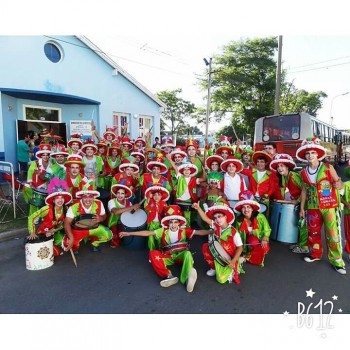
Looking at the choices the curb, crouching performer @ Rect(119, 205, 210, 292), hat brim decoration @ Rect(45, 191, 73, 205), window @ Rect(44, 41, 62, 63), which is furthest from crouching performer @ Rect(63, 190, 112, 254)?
window @ Rect(44, 41, 62, 63)

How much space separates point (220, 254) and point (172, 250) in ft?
2.18

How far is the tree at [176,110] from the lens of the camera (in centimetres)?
5050

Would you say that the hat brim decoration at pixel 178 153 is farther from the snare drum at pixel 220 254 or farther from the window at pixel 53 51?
the window at pixel 53 51

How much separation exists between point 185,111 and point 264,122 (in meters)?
40.3

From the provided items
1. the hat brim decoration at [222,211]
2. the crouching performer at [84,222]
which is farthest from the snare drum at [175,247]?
the crouching performer at [84,222]

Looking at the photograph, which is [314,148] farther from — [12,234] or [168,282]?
[12,234]

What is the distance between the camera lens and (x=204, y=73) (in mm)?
27688

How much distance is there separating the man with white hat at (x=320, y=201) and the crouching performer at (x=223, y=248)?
125cm

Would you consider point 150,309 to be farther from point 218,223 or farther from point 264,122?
point 264,122

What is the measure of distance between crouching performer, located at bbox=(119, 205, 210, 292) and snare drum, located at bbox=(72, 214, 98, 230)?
24.2 inches

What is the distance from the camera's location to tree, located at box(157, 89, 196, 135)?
5050 centimetres

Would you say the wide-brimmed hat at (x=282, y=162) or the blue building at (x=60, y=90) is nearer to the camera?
the wide-brimmed hat at (x=282, y=162)

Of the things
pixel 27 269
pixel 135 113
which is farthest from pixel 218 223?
pixel 135 113

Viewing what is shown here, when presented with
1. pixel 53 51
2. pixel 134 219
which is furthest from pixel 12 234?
pixel 53 51
